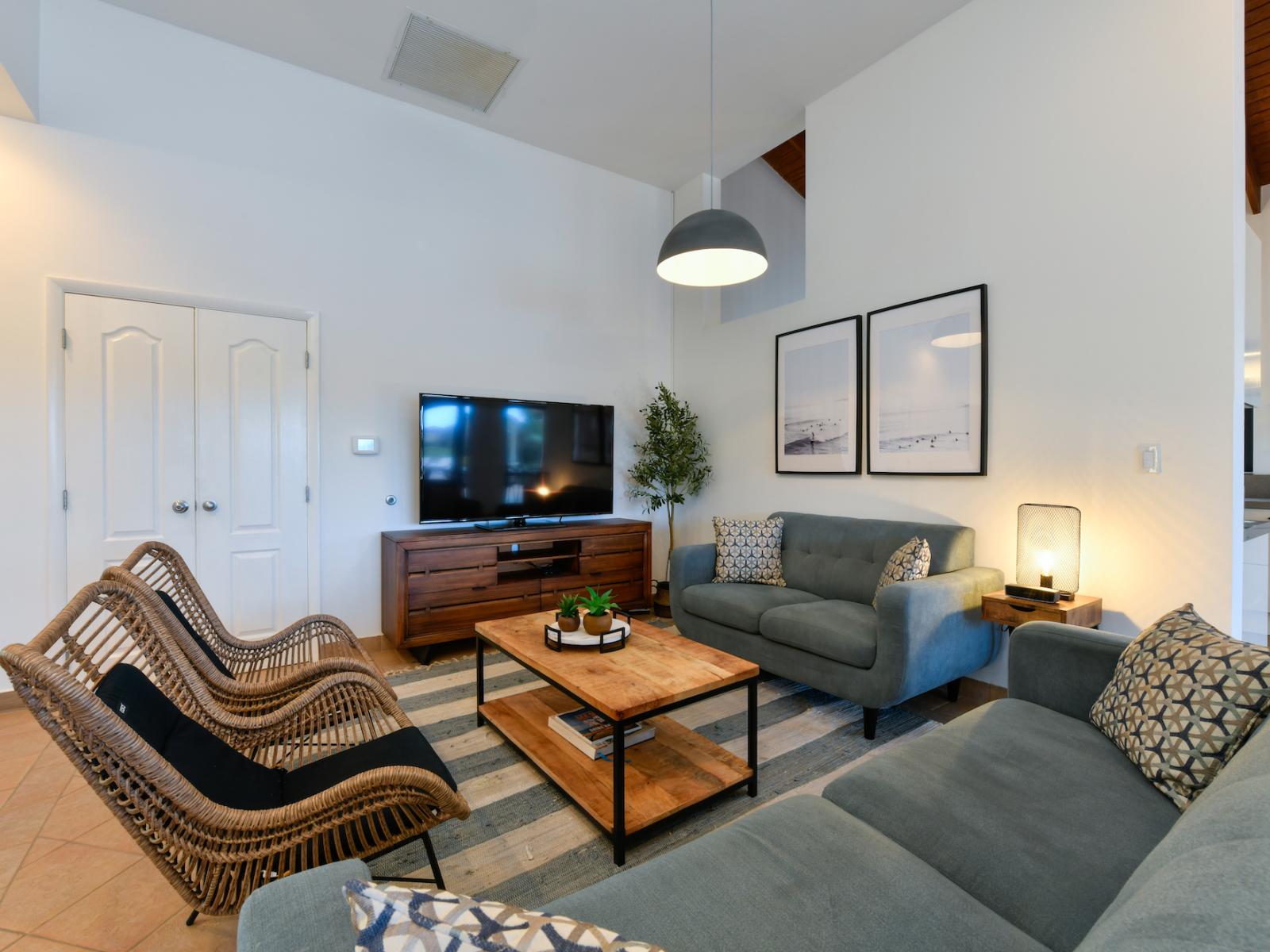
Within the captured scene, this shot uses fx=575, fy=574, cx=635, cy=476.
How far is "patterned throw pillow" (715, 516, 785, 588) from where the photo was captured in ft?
11.6

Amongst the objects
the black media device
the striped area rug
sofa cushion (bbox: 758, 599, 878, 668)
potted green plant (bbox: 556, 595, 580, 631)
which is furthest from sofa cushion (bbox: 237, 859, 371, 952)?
the black media device

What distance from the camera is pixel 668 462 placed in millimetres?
4629

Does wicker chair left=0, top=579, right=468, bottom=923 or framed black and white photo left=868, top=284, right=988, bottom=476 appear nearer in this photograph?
wicker chair left=0, top=579, right=468, bottom=923

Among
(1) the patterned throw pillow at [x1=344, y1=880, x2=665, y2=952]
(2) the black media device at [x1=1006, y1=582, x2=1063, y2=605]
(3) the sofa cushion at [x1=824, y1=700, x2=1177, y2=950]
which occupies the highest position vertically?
(1) the patterned throw pillow at [x1=344, y1=880, x2=665, y2=952]

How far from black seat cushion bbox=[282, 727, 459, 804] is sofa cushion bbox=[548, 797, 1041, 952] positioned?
613 millimetres

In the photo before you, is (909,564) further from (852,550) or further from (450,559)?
(450,559)

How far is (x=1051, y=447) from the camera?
8.91 ft

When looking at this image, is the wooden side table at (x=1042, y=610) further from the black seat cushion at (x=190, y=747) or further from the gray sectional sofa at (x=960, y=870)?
the black seat cushion at (x=190, y=747)

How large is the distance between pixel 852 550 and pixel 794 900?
249 cm

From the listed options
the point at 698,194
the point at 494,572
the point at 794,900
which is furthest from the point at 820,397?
the point at 794,900

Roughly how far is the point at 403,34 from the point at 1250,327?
5201 millimetres

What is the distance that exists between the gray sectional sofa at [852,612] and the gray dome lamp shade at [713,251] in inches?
61.9

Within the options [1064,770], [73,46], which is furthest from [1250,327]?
[73,46]

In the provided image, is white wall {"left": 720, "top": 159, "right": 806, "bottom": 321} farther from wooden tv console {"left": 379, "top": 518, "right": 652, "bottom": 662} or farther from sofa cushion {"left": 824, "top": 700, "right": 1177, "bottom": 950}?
sofa cushion {"left": 824, "top": 700, "right": 1177, "bottom": 950}
